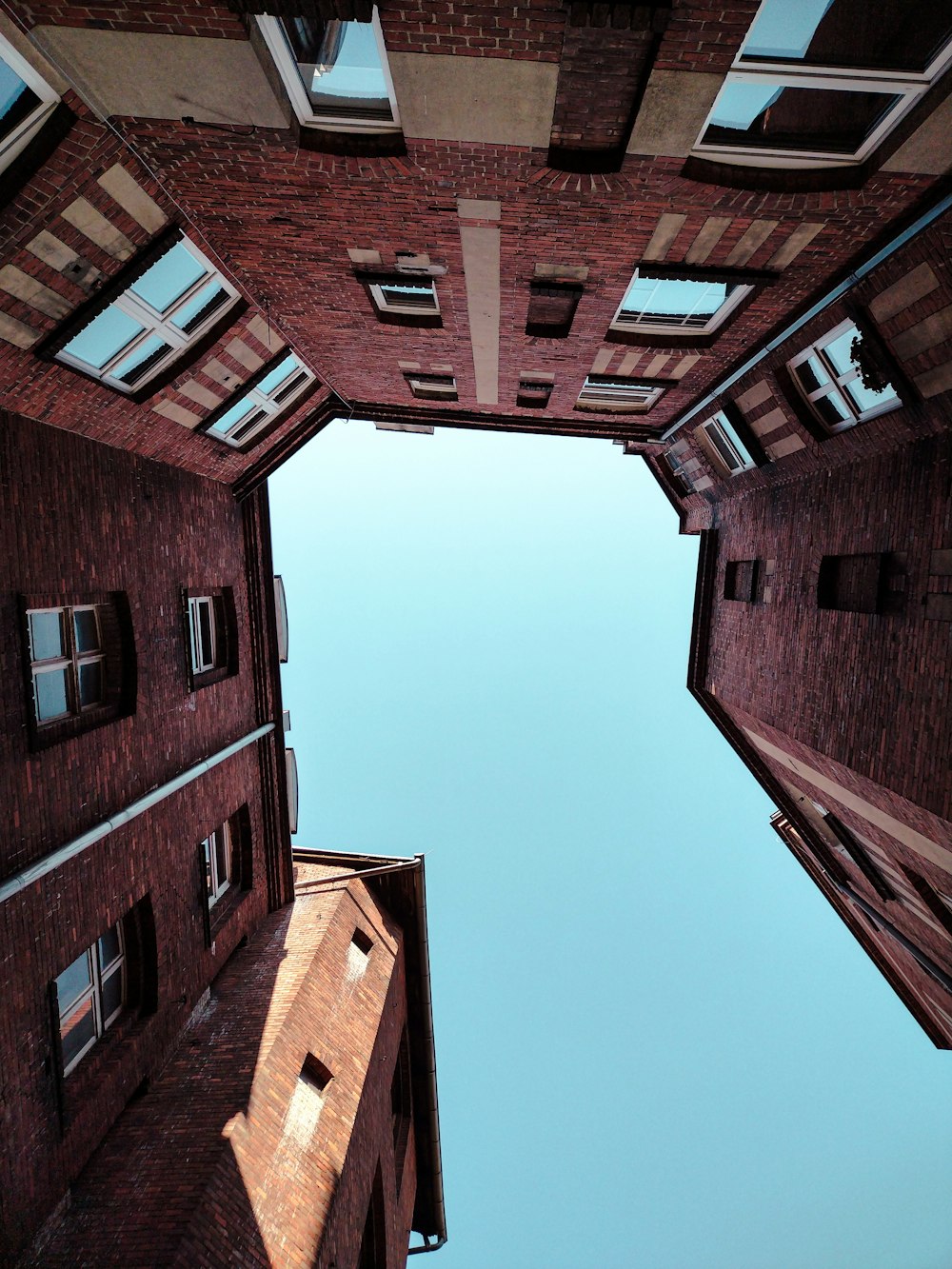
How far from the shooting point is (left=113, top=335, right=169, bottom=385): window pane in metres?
9.35

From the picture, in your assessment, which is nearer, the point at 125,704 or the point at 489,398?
the point at 125,704

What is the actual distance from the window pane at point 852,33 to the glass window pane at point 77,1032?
13.4 m

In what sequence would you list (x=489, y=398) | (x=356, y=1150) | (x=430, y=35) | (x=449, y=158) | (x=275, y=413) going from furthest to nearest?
(x=489, y=398)
(x=275, y=413)
(x=356, y=1150)
(x=449, y=158)
(x=430, y=35)

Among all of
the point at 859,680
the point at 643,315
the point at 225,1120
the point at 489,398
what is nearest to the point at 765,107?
the point at 643,315

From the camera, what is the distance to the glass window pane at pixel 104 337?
27.3ft

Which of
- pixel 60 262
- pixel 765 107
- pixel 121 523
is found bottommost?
pixel 121 523

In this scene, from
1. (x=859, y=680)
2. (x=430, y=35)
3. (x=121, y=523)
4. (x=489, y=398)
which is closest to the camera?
(x=430, y=35)

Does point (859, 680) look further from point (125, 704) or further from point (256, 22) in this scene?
point (125, 704)

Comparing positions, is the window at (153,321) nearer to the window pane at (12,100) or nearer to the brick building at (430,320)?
the brick building at (430,320)

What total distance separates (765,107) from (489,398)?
9.81 metres

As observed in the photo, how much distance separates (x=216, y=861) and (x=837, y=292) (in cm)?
1456

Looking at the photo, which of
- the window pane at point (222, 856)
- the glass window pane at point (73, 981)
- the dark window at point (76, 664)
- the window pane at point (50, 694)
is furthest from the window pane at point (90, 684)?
the window pane at point (222, 856)

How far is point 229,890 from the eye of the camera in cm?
1461

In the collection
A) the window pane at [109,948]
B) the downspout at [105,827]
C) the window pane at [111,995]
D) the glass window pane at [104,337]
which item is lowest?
the window pane at [111,995]
